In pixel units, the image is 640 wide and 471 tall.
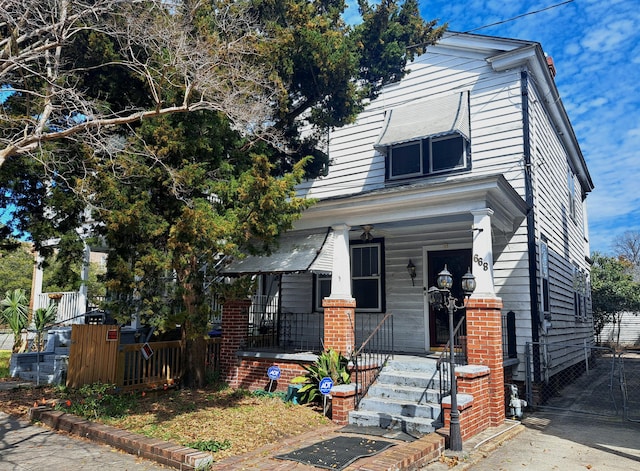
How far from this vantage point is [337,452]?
5.90 metres

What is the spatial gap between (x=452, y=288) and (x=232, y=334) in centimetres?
496

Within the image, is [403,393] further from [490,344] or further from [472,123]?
[472,123]

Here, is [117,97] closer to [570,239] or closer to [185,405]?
[185,405]

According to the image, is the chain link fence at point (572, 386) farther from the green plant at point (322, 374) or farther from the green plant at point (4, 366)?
the green plant at point (4, 366)

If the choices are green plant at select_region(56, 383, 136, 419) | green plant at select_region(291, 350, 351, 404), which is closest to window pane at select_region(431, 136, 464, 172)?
green plant at select_region(291, 350, 351, 404)

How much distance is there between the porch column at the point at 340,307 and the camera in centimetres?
895

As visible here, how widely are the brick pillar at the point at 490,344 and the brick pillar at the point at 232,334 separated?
4772 millimetres

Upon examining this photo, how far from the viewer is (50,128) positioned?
26.0 feet

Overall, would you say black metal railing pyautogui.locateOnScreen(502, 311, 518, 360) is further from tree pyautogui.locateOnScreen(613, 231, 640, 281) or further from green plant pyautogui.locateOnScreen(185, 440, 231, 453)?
tree pyautogui.locateOnScreen(613, 231, 640, 281)

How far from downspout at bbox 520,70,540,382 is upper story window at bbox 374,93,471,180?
1.23 m

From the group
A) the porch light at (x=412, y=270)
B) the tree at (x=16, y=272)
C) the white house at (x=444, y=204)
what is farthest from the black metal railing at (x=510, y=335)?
the tree at (x=16, y=272)

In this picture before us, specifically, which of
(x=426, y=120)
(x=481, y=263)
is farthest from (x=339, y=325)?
(x=426, y=120)

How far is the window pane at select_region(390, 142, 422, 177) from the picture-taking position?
11484mm

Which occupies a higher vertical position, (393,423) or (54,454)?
(393,423)
